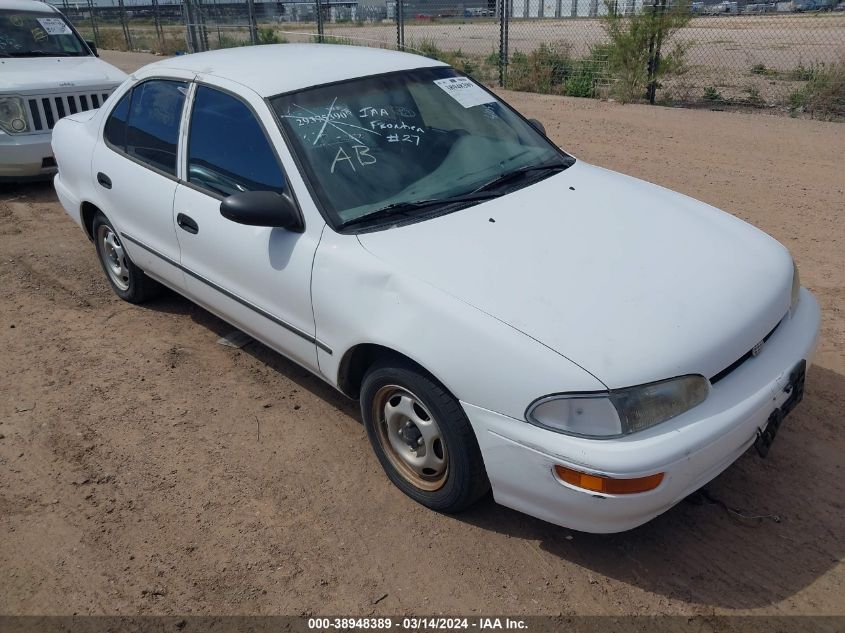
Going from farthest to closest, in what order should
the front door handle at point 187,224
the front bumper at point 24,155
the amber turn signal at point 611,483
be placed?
the front bumper at point 24,155 < the front door handle at point 187,224 < the amber turn signal at point 611,483

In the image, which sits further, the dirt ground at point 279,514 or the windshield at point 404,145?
the windshield at point 404,145

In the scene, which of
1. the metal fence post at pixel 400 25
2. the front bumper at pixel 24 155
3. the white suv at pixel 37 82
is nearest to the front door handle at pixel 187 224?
the front bumper at pixel 24 155

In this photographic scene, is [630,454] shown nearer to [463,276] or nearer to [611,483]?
[611,483]

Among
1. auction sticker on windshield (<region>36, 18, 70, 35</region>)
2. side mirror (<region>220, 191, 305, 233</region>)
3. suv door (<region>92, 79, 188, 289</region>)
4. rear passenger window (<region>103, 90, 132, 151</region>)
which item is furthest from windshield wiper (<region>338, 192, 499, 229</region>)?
auction sticker on windshield (<region>36, 18, 70, 35</region>)

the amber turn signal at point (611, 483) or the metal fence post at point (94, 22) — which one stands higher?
the metal fence post at point (94, 22)

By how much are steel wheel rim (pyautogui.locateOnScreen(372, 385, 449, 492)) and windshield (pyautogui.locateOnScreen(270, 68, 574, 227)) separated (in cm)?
82

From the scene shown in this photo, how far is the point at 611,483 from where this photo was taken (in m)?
2.42

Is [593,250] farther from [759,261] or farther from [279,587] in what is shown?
[279,587]

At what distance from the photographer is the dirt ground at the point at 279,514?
2.72 metres

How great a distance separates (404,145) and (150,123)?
1.72m

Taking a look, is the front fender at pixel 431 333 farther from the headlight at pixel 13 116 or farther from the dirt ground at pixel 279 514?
the headlight at pixel 13 116

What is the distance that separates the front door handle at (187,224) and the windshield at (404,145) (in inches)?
31.3

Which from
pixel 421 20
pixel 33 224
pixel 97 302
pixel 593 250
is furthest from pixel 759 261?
pixel 421 20

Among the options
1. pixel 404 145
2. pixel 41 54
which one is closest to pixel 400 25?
pixel 41 54
